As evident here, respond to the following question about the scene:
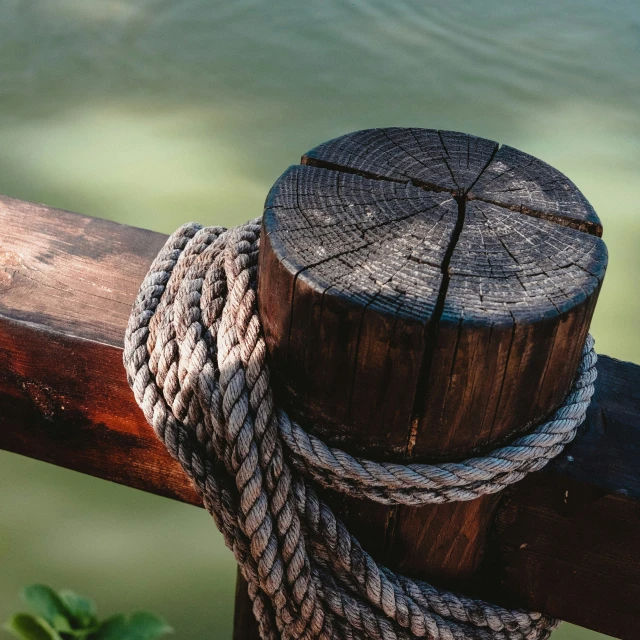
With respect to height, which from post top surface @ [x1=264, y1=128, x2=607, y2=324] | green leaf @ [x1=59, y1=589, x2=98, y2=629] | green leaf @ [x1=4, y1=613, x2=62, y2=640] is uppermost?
post top surface @ [x1=264, y1=128, x2=607, y2=324]

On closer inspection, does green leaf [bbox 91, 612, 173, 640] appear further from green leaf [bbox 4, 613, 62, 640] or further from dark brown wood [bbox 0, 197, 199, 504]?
dark brown wood [bbox 0, 197, 199, 504]

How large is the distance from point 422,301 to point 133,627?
53cm

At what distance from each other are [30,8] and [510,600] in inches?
172

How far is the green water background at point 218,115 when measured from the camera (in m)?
2.15

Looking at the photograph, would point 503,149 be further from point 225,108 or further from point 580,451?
point 225,108

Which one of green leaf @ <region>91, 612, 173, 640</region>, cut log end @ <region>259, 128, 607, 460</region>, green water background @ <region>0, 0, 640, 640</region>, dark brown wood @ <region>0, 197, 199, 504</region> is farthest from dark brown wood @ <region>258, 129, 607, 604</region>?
green water background @ <region>0, 0, 640, 640</region>

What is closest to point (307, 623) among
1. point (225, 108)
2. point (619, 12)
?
point (225, 108)

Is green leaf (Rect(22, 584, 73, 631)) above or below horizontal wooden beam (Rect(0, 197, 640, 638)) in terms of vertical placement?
above

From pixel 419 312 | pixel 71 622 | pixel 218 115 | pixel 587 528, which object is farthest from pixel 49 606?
pixel 218 115

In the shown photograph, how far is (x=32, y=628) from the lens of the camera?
0.39m

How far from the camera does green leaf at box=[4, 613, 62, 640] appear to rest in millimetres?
379

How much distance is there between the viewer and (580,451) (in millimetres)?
1011

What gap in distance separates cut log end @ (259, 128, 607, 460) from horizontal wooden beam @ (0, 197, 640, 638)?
0.41 feet

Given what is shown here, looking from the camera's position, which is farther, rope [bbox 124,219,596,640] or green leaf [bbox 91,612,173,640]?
rope [bbox 124,219,596,640]
